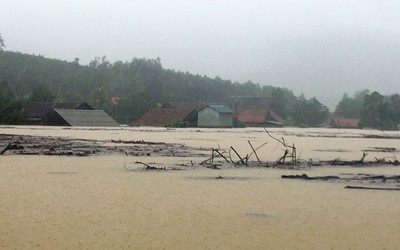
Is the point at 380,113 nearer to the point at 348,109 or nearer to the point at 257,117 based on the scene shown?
the point at 257,117

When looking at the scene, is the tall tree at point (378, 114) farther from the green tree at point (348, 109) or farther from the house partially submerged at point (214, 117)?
the green tree at point (348, 109)

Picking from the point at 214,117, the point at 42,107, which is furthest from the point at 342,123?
the point at 42,107

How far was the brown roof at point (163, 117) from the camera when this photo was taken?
51344mm

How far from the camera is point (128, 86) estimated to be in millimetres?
91000

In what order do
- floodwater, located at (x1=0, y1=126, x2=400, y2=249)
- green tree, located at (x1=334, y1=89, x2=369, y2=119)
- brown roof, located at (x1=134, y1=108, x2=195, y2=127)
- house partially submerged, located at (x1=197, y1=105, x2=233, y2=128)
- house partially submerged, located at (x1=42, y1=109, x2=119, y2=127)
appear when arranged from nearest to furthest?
floodwater, located at (x1=0, y1=126, x2=400, y2=249) → house partially submerged, located at (x1=42, y1=109, x2=119, y2=127) → brown roof, located at (x1=134, y1=108, x2=195, y2=127) → house partially submerged, located at (x1=197, y1=105, x2=233, y2=128) → green tree, located at (x1=334, y1=89, x2=369, y2=119)

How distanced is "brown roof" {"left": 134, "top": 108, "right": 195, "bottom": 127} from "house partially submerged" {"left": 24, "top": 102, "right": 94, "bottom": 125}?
7.93 metres

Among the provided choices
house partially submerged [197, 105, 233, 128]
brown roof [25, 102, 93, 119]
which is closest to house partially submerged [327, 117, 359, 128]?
house partially submerged [197, 105, 233, 128]

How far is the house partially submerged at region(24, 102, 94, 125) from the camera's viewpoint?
4362cm

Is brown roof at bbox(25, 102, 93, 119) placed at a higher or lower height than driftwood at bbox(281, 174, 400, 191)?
higher

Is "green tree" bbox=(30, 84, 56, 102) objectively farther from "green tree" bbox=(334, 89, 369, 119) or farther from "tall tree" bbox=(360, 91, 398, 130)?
"green tree" bbox=(334, 89, 369, 119)

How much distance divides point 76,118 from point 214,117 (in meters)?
14.8

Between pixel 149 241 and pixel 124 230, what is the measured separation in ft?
1.37

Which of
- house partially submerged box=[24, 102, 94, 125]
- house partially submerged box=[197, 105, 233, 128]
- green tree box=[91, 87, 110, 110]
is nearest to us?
house partially submerged box=[24, 102, 94, 125]

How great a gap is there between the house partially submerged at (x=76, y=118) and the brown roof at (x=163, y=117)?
681 cm
